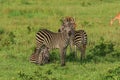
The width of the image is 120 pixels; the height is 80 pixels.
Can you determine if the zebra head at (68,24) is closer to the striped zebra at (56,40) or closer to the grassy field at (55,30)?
the striped zebra at (56,40)

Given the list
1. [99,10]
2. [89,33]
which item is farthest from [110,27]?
[99,10]

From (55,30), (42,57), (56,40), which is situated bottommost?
(42,57)

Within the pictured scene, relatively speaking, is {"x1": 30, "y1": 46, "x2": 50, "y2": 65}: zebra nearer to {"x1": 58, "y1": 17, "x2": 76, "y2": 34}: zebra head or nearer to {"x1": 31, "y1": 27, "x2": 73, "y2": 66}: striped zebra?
{"x1": 31, "y1": 27, "x2": 73, "y2": 66}: striped zebra

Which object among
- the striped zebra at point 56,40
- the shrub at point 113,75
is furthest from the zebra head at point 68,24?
the shrub at point 113,75

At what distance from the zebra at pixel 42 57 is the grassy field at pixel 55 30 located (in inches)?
7.0

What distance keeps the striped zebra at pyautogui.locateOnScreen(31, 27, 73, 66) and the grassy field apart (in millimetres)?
366

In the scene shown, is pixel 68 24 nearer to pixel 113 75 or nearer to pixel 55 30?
pixel 113 75

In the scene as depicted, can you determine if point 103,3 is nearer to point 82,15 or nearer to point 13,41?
point 82,15

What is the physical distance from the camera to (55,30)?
17.9 metres

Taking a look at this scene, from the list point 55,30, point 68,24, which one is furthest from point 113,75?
point 55,30

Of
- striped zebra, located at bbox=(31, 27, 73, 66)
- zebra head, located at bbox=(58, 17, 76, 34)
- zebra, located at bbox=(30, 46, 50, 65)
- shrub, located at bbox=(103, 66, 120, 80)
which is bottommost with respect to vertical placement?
shrub, located at bbox=(103, 66, 120, 80)

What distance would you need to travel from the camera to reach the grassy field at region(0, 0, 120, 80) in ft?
35.4

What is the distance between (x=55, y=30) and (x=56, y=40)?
5.36 m

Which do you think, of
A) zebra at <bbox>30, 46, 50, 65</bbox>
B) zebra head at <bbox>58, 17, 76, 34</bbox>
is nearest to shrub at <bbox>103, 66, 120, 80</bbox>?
zebra head at <bbox>58, 17, 76, 34</bbox>
